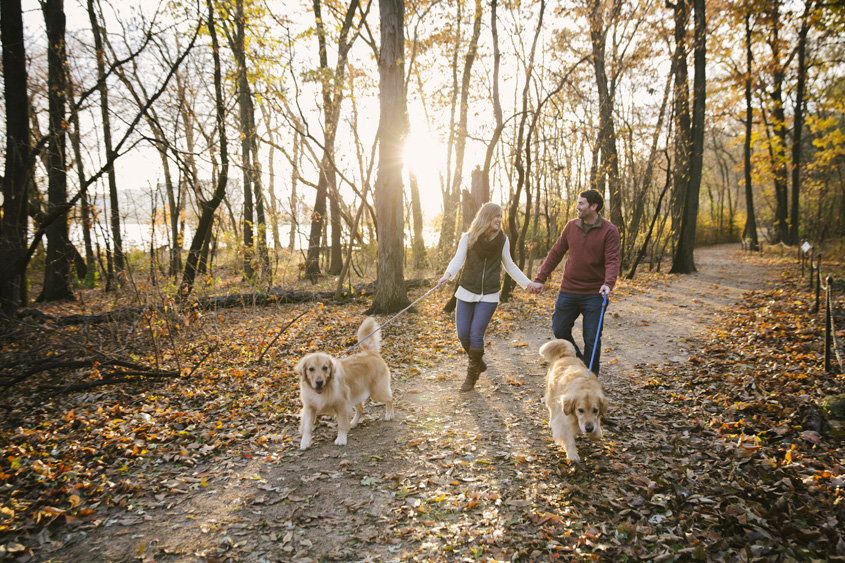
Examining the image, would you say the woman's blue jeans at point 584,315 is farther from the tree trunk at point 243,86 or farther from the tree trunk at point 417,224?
the tree trunk at point 417,224

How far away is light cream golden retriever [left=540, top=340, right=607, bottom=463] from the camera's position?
3.78 meters

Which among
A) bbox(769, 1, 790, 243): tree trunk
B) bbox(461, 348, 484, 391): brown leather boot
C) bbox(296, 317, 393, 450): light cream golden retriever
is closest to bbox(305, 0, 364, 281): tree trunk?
bbox(461, 348, 484, 391): brown leather boot

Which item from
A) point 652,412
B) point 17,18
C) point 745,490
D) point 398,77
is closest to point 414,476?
point 745,490

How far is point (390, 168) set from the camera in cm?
1006

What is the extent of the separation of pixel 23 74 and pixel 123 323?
20.2ft

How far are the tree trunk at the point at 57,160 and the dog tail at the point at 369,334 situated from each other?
6.80 metres

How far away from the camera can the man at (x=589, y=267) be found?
481 centimetres

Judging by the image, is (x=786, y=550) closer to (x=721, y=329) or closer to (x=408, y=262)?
(x=721, y=329)

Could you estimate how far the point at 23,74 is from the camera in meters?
9.02

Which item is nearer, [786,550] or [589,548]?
[786,550]

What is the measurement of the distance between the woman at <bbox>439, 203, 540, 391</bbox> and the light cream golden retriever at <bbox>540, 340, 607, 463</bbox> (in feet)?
4.20

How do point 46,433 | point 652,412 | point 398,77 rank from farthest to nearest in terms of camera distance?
point 398,77 → point 652,412 → point 46,433

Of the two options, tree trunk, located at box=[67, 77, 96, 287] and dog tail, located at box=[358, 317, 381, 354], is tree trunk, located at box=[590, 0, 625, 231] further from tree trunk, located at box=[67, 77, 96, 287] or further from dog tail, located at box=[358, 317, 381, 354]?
tree trunk, located at box=[67, 77, 96, 287]

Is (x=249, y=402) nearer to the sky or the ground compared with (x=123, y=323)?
nearer to the ground
